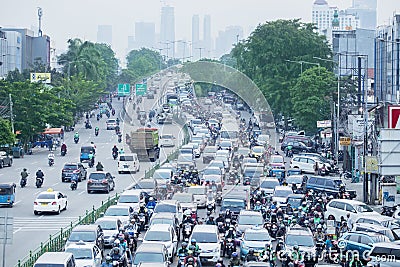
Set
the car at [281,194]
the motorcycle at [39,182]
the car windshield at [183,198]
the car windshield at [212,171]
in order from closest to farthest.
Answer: the car windshield at [183,198] < the car at [281,194] < the motorcycle at [39,182] < the car windshield at [212,171]

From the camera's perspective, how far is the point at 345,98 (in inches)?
2756

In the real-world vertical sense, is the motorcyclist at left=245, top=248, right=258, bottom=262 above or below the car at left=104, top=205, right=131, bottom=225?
below

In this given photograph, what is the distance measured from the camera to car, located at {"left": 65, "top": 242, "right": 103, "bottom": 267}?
966 inches

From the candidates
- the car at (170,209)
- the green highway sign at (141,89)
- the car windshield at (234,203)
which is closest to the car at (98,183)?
the car windshield at (234,203)

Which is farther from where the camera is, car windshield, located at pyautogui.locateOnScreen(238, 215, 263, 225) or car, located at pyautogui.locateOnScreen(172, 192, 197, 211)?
car, located at pyautogui.locateOnScreen(172, 192, 197, 211)

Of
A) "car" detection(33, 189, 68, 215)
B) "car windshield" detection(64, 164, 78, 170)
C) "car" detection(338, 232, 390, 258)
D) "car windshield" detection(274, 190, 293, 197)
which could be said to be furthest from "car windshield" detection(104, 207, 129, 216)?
"car windshield" detection(64, 164, 78, 170)

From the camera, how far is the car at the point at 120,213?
106 feet

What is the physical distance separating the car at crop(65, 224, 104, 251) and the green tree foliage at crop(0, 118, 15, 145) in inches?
1365

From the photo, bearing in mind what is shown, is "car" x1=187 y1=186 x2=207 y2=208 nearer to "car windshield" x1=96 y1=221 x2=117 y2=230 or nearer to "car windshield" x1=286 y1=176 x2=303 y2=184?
"car windshield" x1=286 y1=176 x2=303 y2=184

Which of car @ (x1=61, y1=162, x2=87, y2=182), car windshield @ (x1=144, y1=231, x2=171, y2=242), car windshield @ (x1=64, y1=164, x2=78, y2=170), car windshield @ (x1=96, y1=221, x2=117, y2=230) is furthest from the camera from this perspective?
car windshield @ (x1=64, y1=164, x2=78, y2=170)

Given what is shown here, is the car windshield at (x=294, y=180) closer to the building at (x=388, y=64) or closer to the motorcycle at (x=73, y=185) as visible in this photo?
the motorcycle at (x=73, y=185)

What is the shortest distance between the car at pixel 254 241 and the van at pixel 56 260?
21.3 feet

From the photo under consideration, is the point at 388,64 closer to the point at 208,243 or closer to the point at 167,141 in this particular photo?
the point at 167,141

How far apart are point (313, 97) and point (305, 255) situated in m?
47.9
